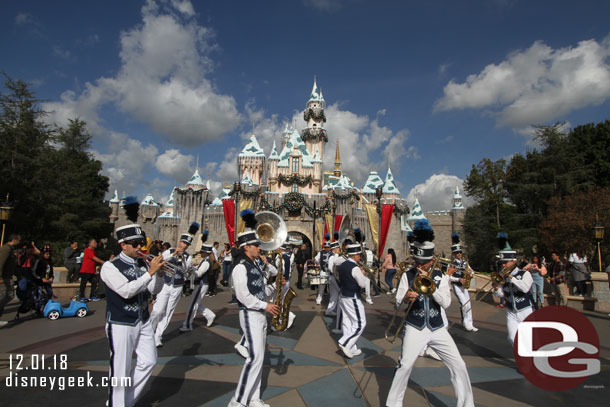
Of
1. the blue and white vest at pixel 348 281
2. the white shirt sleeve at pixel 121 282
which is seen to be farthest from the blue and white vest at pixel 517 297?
the white shirt sleeve at pixel 121 282

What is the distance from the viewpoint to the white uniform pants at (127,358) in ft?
10.8

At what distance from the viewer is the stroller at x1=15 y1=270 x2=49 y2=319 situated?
7.82 meters

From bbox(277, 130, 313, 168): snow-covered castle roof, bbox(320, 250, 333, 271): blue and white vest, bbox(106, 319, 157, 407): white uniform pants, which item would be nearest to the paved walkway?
bbox(106, 319, 157, 407): white uniform pants

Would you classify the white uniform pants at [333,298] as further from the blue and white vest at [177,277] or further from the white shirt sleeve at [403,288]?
the white shirt sleeve at [403,288]

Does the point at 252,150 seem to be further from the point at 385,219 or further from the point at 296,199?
the point at 385,219

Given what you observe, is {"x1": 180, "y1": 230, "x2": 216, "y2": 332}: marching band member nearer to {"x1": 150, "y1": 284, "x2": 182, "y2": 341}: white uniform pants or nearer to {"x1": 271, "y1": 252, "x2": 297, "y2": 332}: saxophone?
{"x1": 150, "y1": 284, "x2": 182, "y2": 341}: white uniform pants

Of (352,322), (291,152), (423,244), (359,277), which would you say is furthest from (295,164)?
(423,244)

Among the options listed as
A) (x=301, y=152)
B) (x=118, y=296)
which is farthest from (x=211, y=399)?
(x=301, y=152)

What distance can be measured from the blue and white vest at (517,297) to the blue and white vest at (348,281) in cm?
253

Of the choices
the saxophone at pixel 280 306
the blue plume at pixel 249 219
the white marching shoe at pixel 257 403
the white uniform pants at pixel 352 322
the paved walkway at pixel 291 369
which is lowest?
the paved walkway at pixel 291 369

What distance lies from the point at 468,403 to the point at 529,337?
1920 millimetres

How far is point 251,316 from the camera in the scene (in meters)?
3.90

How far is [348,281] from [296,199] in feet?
103

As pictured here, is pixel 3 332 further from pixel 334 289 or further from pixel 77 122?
pixel 77 122
